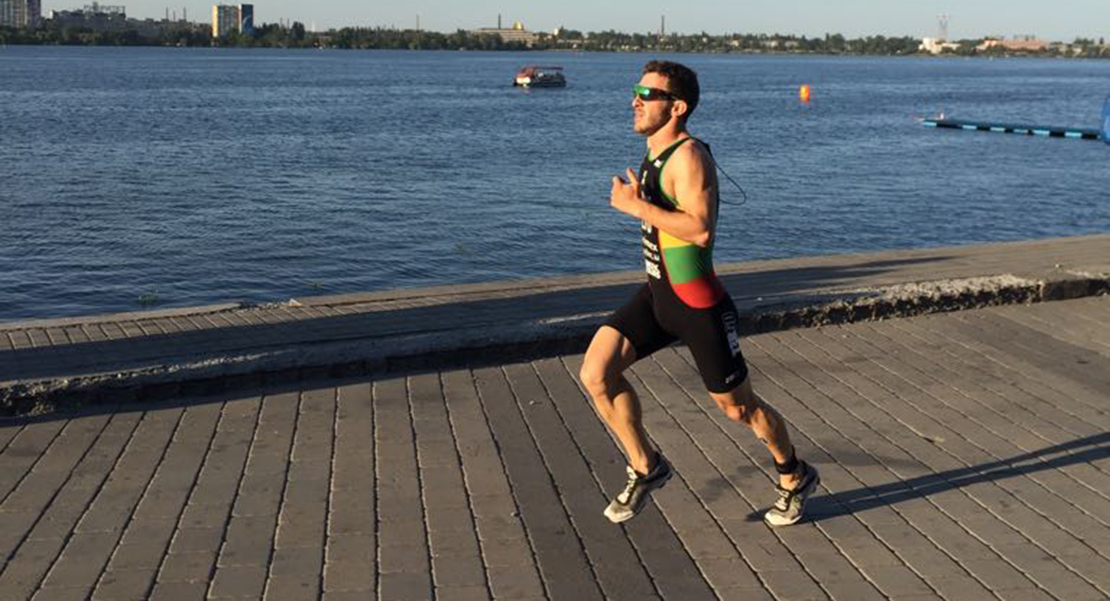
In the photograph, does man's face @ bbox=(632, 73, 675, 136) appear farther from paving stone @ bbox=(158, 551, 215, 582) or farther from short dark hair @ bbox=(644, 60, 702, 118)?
paving stone @ bbox=(158, 551, 215, 582)

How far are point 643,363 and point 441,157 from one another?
32.7 meters

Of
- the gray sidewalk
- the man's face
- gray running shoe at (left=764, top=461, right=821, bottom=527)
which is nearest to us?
the man's face

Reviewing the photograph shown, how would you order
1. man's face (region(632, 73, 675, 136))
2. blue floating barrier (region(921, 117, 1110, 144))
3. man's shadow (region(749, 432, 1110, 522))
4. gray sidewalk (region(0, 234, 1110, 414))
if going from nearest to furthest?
man's face (region(632, 73, 675, 136)) < man's shadow (region(749, 432, 1110, 522)) < gray sidewalk (region(0, 234, 1110, 414)) < blue floating barrier (region(921, 117, 1110, 144))

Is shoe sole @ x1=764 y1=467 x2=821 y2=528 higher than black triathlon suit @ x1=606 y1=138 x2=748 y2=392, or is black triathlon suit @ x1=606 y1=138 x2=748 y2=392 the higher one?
black triathlon suit @ x1=606 y1=138 x2=748 y2=392

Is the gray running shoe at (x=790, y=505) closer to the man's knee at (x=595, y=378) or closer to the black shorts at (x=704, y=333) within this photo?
the black shorts at (x=704, y=333)

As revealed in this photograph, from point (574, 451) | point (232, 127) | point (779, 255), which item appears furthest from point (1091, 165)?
point (574, 451)

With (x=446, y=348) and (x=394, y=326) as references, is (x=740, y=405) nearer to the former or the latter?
(x=446, y=348)

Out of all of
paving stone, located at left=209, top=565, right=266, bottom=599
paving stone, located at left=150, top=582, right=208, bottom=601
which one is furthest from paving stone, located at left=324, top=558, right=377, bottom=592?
paving stone, located at left=150, top=582, right=208, bottom=601

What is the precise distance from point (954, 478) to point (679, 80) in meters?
2.19

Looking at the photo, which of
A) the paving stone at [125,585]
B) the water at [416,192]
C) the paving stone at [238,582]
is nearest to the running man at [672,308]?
the paving stone at [238,582]

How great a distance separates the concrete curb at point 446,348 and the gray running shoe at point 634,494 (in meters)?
2.43

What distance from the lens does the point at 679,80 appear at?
195 inches

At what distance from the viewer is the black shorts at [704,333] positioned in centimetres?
502

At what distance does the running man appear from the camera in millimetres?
4887
